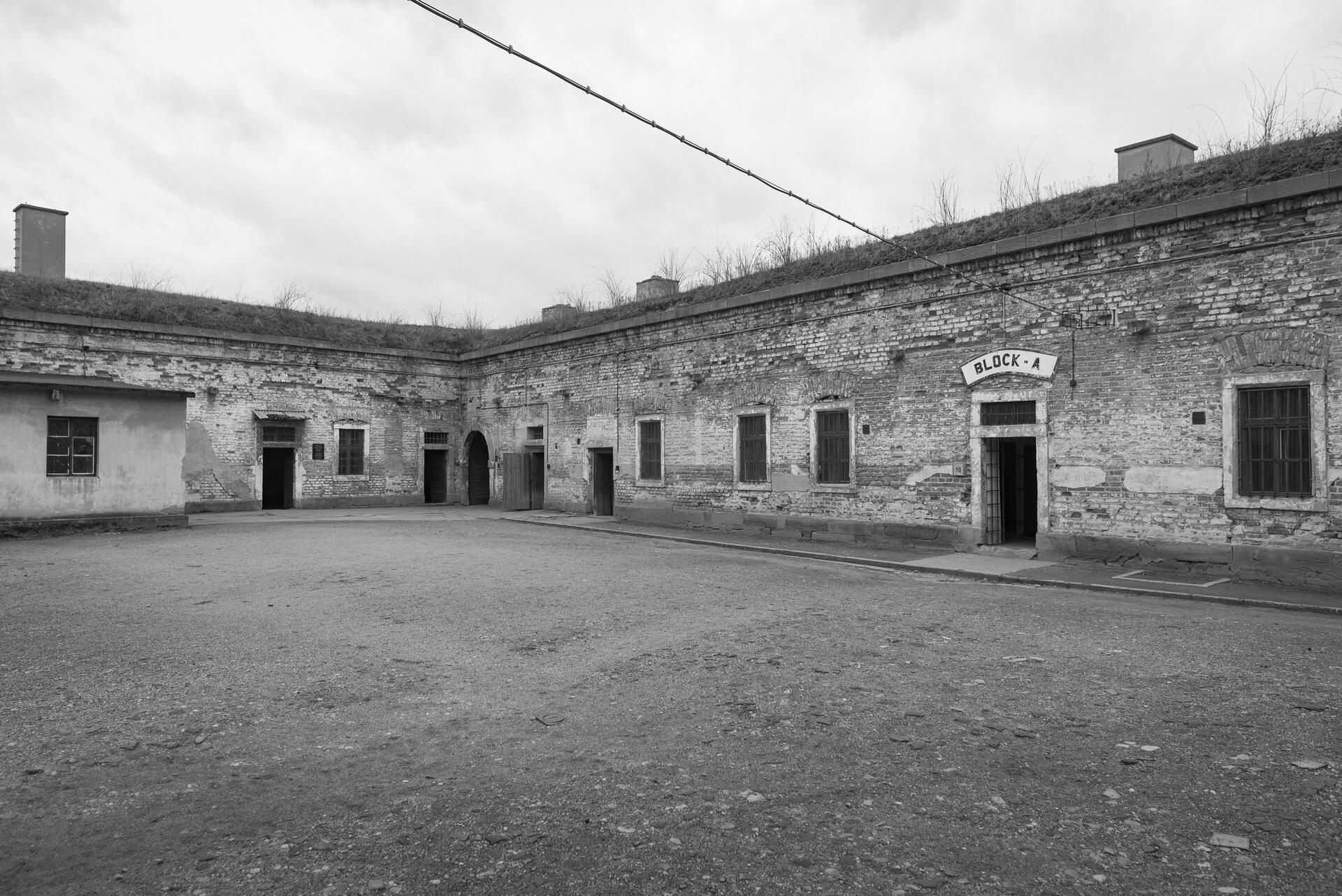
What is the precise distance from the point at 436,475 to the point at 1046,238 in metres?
20.0

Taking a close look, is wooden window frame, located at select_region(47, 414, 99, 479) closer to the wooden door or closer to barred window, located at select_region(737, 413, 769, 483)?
the wooden door

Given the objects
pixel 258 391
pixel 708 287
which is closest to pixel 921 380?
pixel 708 287

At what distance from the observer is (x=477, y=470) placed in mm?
27062

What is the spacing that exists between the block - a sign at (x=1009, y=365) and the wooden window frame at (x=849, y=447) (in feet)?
7.72

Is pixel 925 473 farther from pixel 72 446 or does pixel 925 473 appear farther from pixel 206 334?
pixel 206 334

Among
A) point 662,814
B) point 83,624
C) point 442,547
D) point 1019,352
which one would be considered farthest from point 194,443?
point 662,814

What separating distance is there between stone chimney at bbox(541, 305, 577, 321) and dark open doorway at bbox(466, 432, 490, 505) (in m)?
4.60

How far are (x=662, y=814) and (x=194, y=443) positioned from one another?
2217 cm

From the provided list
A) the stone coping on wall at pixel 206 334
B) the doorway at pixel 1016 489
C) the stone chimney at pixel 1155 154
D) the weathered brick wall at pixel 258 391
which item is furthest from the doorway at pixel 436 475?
the stone chimney at pixel 1155 154

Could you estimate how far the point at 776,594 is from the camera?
9.88 m

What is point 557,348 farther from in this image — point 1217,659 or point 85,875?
point 85,875

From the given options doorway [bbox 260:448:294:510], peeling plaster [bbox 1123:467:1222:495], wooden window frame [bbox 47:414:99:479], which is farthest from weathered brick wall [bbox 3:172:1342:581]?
wooden window frame [bbox 47:414:99:479]

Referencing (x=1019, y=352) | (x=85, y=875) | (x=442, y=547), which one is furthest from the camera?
(x=442, y=547)

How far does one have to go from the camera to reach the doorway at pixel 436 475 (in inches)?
1053
